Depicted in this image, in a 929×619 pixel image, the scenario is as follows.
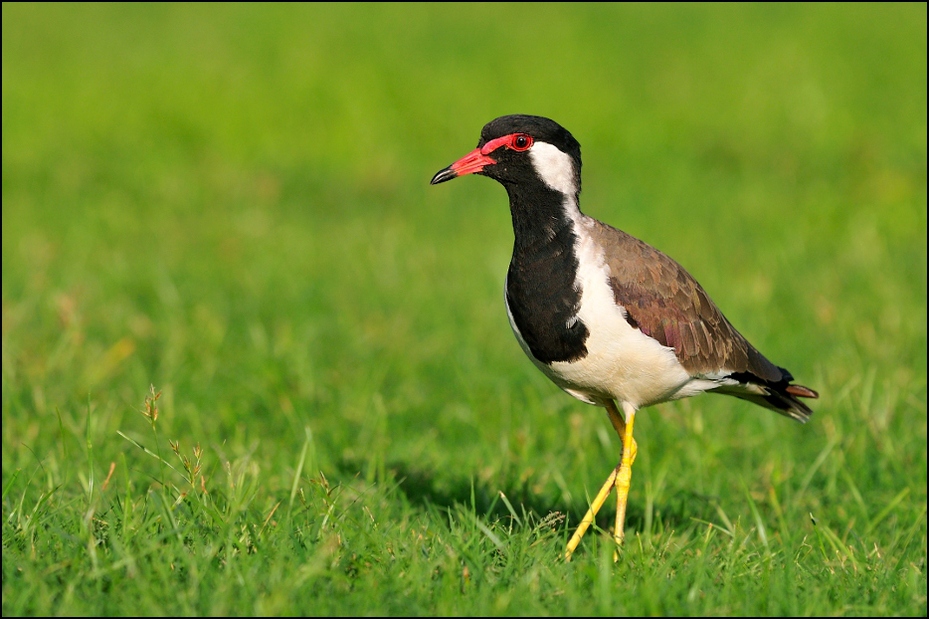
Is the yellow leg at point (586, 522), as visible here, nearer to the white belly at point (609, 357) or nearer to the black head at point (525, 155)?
the white belly at point (609, 357)

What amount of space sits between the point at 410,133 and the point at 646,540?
9.34m

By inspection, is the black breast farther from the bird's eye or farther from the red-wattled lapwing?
the bird's eye

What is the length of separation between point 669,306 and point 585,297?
460 millimetres

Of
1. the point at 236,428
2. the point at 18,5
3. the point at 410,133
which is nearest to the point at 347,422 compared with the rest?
the point at 236,428

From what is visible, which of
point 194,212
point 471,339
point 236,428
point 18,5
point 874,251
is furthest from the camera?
point 18,5

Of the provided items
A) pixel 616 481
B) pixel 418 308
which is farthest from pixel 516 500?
pixel 418 308

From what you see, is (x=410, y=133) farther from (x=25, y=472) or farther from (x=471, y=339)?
(x=25, y=472)

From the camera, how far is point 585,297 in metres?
4.36

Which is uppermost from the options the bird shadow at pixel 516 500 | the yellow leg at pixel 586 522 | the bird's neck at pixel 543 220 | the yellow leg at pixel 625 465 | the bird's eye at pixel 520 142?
the bird's eye at pixel 520 142

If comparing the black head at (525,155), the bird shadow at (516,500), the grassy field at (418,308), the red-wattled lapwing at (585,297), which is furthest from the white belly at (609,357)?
the bird shadow at (516,500)

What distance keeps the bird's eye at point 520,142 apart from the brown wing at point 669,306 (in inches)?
16.6

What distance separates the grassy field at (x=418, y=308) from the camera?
3822mm

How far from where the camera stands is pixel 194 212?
10992mm

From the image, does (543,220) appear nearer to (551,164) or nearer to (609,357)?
(551,164)
